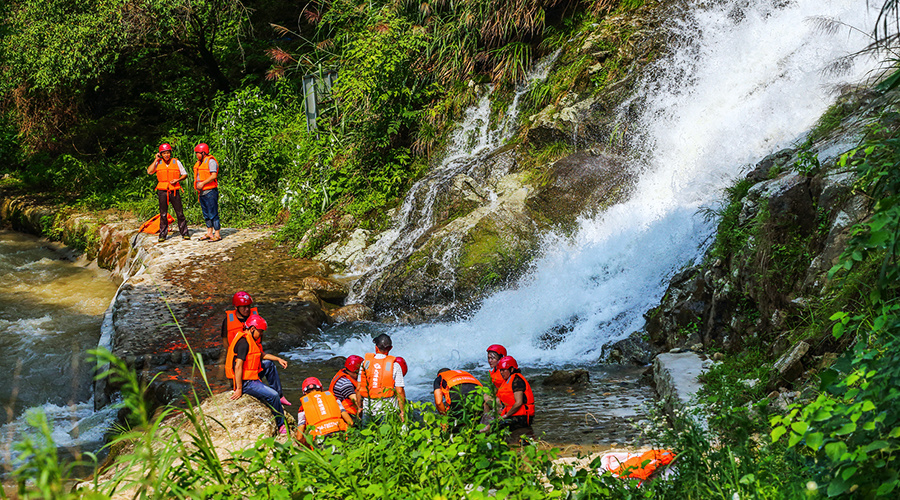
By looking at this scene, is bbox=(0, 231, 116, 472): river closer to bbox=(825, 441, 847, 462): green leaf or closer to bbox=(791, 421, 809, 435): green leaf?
bbox=(791, 421, 809, 435): green leaf

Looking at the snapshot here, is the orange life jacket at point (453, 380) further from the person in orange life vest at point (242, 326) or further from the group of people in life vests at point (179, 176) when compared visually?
the group of people in life vests at point (179, 176)

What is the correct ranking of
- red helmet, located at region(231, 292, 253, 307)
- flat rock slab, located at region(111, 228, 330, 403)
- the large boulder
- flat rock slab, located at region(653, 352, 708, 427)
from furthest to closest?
the large boulder < flat rock slab, located at region(111, 228, 330, 403) < red helmet, located at region(231, 292, 253, 307) < flat rock slab, located at region(653, 352, 708, 427)

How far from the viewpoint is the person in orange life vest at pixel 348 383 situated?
538 cm

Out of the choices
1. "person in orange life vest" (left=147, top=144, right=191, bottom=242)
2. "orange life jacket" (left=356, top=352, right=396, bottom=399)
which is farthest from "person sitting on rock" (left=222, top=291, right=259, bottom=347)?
"person in orange life vest" (left=147, top=144, right=191, bottom=242)

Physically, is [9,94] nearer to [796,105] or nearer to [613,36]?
[613,36]

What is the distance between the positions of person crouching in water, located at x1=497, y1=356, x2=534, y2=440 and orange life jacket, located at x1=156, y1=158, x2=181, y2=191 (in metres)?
7.60

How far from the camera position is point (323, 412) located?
16.8 feet

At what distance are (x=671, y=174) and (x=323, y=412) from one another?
6569 millimetres

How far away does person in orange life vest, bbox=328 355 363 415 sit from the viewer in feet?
17.7

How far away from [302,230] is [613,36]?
6.36 metres

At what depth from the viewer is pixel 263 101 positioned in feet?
52.1

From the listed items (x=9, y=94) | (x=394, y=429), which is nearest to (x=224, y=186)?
(x=9, y=94)

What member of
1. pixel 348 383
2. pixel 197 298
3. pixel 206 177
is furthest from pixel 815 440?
pixel 206 177

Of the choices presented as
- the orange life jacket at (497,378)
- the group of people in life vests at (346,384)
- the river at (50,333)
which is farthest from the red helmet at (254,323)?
the orange life jacket at (497,378)
